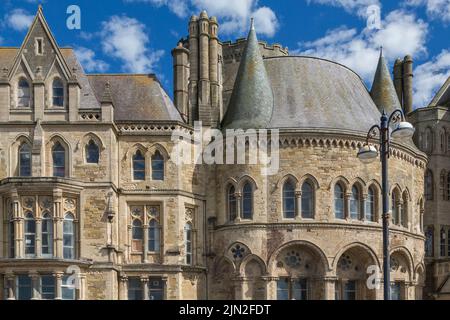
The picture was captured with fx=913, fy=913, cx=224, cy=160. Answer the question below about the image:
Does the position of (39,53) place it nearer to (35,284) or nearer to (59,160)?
(59,160)

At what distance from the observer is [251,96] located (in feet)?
150

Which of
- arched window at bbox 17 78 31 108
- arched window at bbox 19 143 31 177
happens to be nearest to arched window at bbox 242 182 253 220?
arched window at bbox 19 143 31 177

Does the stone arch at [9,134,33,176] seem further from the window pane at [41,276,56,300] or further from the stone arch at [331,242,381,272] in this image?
the stone arch at [331,242,381,272]

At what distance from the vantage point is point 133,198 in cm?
4344

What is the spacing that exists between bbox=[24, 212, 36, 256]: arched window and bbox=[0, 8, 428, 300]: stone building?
0.04 metres

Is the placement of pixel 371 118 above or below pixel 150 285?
above

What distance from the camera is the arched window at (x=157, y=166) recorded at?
144ft

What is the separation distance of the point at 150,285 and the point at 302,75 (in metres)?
13.8

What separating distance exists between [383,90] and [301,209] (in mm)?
10988

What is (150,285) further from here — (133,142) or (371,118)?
(371,118)

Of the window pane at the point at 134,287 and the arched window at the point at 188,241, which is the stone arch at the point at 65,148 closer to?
the window pane at the point at 134,287

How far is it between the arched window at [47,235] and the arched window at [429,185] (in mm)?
22177
